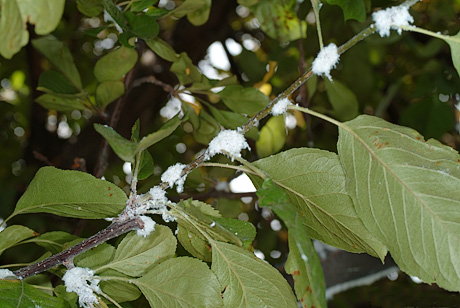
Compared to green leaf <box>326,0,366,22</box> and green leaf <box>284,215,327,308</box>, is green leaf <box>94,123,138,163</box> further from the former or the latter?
green leaf <box>326,0,366,22</box>

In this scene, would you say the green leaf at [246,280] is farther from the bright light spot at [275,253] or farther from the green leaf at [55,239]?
the bright light spot at [275,253]

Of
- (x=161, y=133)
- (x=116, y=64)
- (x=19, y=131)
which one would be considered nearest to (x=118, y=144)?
(x=161, y=133)

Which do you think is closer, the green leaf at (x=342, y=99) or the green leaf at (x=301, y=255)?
the green leaf at (x=301, y=255)

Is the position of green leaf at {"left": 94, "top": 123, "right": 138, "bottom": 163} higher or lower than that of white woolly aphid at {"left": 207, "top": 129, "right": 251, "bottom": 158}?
higher

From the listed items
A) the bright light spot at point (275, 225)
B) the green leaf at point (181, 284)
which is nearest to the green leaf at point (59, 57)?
the green leaf at point (181, 284)

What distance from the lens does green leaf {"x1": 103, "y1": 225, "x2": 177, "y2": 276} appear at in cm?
51

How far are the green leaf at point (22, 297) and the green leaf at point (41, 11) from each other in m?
0.25

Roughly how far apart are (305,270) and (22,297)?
0.28 metres

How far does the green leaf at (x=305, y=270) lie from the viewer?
0.35 metres

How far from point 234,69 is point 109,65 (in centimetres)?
73

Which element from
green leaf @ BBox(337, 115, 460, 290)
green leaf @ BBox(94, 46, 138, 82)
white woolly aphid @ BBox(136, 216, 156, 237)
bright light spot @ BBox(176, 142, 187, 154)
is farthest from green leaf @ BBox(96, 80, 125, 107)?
Result: bright light spot @ BBox(176, 142, 187, 154)

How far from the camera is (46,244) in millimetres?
565

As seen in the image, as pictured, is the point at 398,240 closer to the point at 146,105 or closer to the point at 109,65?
the point at 109,65

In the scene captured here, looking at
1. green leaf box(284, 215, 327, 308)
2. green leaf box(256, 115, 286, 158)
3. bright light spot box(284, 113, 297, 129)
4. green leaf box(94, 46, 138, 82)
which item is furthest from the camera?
bright light spot box(284, 113, 297, 129)
